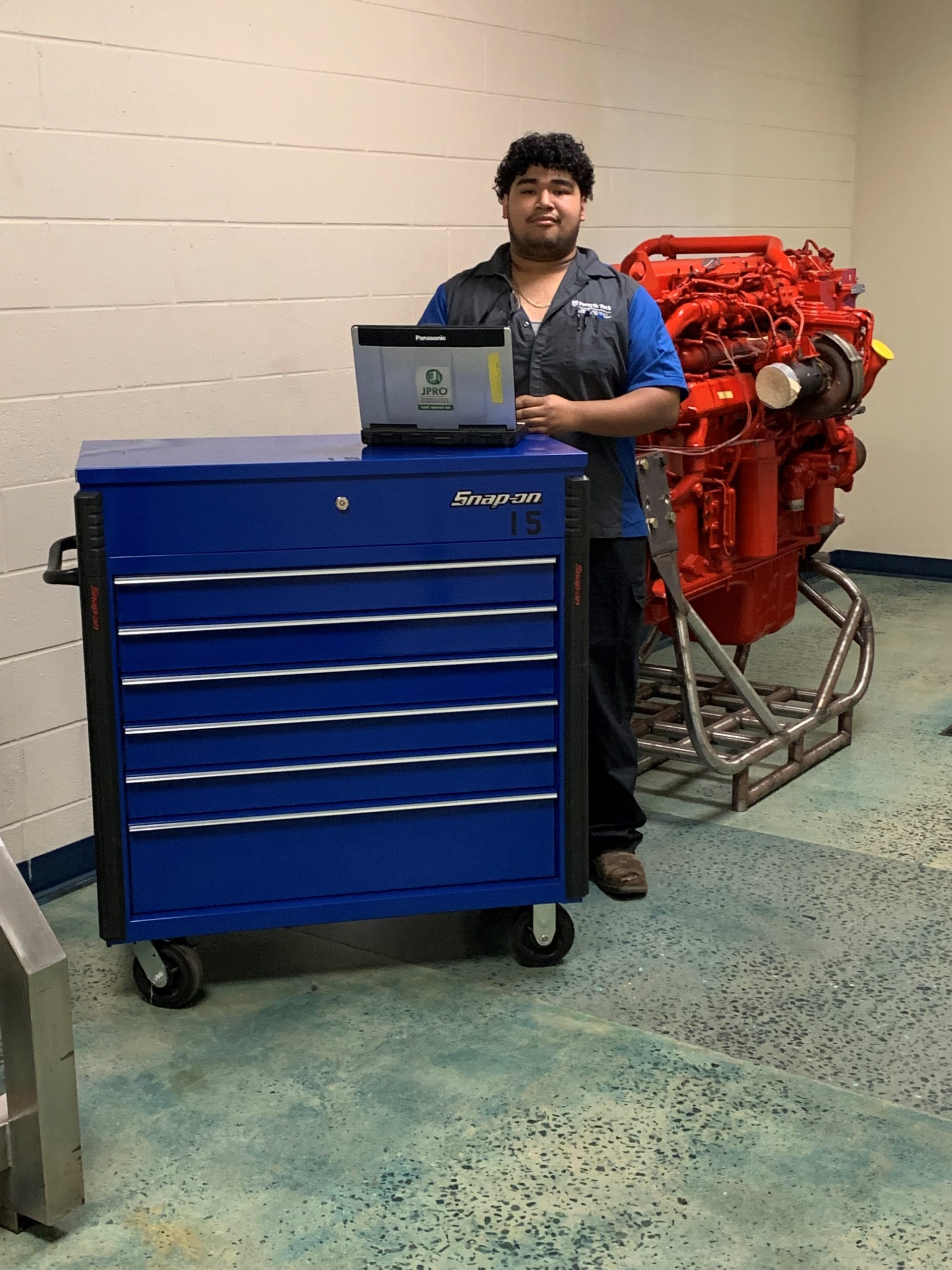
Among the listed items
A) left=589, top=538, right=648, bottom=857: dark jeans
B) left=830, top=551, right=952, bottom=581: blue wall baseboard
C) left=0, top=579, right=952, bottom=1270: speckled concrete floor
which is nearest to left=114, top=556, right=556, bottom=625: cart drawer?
left=589, top=538, right=648, bottom=857: dark jeans

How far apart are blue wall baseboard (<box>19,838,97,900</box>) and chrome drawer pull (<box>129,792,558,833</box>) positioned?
68 cm

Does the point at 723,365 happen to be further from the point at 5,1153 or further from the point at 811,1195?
the point at 5,1153

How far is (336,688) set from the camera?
2.57 metres

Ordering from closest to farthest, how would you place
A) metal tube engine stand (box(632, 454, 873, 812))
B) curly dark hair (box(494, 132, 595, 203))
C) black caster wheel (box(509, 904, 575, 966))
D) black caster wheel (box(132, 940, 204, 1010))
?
black caster wheel (box(132, 940, 204, 1010)), black caster wheel (box(509, 904, 575, 966)), curly dark hair (box(494, 132, 595, 203)), metal tube engine stand (box(632, 454, 873, 812))

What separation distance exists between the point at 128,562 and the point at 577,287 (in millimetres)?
1197

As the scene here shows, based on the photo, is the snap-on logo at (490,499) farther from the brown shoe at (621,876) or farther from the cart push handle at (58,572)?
the brown shoe at (621,876)

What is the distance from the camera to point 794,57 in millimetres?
5664

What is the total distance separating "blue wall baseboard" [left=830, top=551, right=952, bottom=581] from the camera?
6320 millimetres

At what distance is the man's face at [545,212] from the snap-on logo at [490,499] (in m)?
0.73

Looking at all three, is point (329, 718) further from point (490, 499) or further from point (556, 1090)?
point (556, 1090)

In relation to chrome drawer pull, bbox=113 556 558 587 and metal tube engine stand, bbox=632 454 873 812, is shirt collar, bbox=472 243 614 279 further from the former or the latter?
chrome drawer pull, bbox=113 556 558 587

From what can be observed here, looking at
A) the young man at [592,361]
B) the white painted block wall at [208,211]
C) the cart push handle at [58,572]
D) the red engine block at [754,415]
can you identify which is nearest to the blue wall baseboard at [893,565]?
the red engine block at [754,415]

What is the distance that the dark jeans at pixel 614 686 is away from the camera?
311 centimetres

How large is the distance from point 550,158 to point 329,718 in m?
1.31
